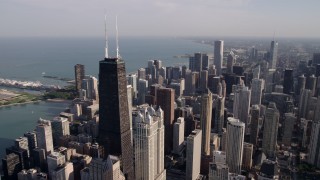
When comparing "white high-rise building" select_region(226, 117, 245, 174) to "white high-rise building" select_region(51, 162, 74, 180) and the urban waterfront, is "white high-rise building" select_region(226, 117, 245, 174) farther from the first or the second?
the urban waterfront

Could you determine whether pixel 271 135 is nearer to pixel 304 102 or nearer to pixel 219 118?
pixel 219 118

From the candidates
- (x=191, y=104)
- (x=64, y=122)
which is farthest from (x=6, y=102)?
(x=191, y=104)

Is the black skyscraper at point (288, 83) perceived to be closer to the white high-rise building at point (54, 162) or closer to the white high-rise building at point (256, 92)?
the white high-rise building at point (256, 92)

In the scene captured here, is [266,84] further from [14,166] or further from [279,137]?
[14,166]

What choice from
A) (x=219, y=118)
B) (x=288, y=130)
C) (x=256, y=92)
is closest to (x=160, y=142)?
(x=219, y=118)

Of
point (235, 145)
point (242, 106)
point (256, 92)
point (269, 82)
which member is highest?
point (269, 82)
